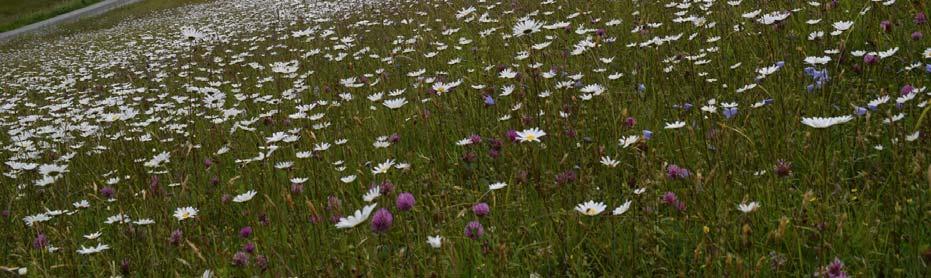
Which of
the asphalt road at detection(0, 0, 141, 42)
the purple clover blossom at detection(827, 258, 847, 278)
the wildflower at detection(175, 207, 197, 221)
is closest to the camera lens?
the purple clover blossom at detection(827, 258, 847, 278)

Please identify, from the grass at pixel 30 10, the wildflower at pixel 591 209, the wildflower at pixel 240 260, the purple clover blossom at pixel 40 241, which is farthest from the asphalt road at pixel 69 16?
the wildflower at pixel 591 209

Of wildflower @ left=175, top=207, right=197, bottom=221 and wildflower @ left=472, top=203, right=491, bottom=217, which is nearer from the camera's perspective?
wildflower @ left=472, top=203, right=491, bottom=217

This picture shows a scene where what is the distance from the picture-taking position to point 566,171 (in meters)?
2.44

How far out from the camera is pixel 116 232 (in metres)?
3.12

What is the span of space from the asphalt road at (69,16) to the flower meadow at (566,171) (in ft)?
79.2

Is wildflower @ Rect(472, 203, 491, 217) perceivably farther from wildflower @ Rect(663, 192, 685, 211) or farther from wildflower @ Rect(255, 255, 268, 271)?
wildflower @ Rect(255, 255, 268, 271)

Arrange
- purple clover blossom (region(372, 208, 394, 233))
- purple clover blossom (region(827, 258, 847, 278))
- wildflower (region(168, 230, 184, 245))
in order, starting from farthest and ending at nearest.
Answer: wildflower (region(168, 230, 184, 245)) → purple clover blossom (region(372, 208, 394, 233)) → purple clover blossom (region(827, 258, 847, 278))

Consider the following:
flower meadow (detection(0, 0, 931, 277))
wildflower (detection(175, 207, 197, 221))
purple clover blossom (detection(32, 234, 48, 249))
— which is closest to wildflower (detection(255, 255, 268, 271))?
flower meadow (detection(0, 0, 931, 277))

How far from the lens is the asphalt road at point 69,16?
83.6 ft

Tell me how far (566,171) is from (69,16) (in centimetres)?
3288

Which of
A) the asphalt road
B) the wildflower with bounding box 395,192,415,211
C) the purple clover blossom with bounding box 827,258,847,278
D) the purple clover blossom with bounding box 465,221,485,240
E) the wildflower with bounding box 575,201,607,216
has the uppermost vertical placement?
the wildflower with bounding box 395,192,415,211

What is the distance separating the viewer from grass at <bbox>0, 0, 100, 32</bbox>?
96.0 ft

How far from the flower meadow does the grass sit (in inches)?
1132

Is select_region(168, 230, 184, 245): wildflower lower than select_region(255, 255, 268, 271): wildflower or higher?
lower
